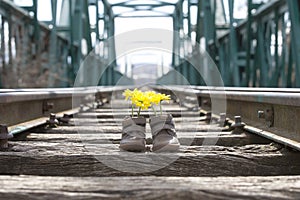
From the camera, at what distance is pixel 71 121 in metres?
4.84

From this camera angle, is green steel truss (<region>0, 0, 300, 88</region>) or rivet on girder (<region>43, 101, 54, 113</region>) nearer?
rivet on girder (<region>43, 101, 54, 113</region>)

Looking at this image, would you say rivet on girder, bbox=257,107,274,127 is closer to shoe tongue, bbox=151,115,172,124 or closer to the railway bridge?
the railway bridge

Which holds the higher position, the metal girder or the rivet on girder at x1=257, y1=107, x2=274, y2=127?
the metal girder

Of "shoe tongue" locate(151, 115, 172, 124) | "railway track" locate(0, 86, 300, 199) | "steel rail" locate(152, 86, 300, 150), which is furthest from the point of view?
"steel rail" locate(152, 86, 300, 150)

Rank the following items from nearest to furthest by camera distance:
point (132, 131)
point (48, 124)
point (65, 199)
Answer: point (65, 199)
point (132, 131)
point (48, 124)

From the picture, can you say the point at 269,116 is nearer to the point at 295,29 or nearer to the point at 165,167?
the point at 165,167

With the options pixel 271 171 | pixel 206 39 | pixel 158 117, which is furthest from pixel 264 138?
pixel 206 39

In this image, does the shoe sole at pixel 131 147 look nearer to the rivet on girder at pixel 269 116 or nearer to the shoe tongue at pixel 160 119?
the shoe tongue at pixel 160 119

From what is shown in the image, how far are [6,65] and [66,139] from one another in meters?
10.5

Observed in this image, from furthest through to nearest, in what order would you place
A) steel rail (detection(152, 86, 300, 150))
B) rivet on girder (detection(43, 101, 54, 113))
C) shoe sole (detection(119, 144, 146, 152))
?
rivet on girder (detection(43, 101, 54, 113)) → steel rail (detection(152, 86, 300, 150)) → shoe sole (detection(119, 144, 146, 152))

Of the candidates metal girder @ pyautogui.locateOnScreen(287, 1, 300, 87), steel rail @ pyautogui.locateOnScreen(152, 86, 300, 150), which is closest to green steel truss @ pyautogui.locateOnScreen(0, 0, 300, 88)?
metal girder @ pyautogui.locateOnScreen(287, 1, 300, 87)

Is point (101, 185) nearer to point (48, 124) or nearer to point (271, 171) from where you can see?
point (271, 171)

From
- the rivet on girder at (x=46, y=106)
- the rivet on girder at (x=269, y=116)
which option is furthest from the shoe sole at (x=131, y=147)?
the rivet on girder at (x=46, y=106)

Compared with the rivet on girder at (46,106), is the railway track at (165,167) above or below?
below
